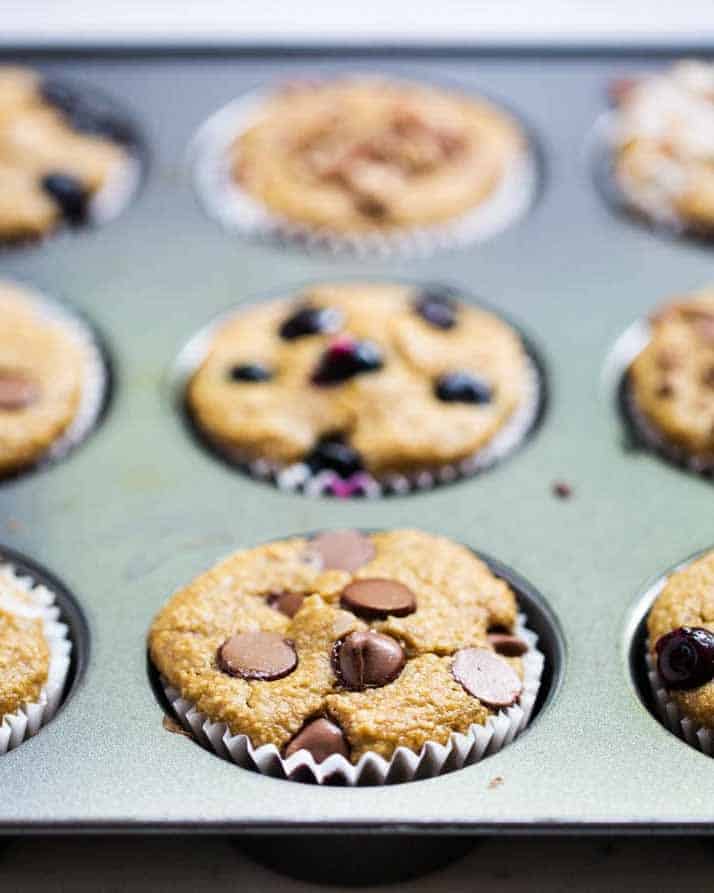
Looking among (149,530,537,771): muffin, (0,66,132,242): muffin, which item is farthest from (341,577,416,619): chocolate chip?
(0,66,132,242): muffin

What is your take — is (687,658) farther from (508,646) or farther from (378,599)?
(378,599)

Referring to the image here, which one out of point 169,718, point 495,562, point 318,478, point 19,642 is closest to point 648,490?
point 495,562

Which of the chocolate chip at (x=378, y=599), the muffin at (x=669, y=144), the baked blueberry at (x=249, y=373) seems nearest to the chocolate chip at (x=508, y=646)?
the chocolate chip at (x=378, y=599)

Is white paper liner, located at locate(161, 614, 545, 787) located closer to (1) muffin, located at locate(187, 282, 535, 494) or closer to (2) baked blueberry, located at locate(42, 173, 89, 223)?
(1) muffin, located at locate(187, 282, 535, 494)

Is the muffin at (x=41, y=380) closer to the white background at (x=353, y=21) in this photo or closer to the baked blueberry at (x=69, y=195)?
the baked blueberry at (x=69, y=195)

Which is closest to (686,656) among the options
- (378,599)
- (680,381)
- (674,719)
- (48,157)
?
(674,719)
